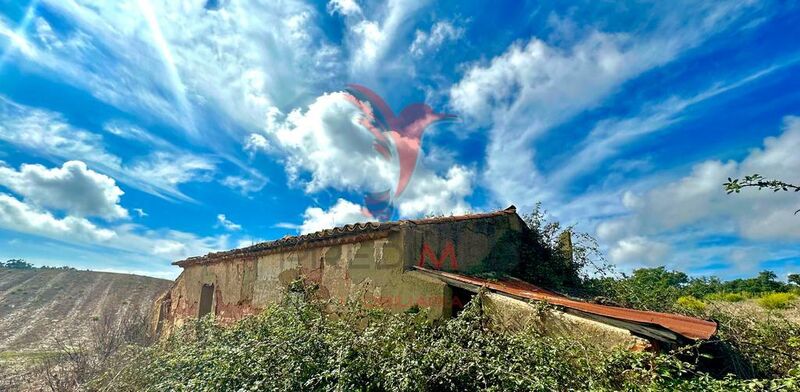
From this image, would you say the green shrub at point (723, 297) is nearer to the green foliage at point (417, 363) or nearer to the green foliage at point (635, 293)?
the green foliage at point (635, 293)

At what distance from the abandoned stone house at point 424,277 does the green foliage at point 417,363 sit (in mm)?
272

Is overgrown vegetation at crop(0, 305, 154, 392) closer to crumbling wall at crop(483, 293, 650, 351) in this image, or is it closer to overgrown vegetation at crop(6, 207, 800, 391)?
overgrown vegetation at crop(6, 207, 800, 391)

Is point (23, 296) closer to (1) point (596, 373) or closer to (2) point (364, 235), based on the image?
(2) point (364, 235)

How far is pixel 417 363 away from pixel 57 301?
89.9ft

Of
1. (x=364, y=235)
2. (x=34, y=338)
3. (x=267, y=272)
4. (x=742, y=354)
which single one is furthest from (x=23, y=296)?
(x=742, y=354)

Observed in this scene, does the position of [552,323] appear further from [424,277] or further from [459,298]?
[424,277]

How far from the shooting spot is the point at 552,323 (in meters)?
4.06

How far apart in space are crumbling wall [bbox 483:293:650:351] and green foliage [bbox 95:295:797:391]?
0.44 feet

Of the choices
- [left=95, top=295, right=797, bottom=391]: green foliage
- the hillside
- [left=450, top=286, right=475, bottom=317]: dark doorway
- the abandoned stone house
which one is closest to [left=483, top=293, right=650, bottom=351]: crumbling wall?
the abandoned stone house

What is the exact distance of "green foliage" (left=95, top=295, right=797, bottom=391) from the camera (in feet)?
10.3

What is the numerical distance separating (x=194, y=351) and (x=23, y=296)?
25.5 meters

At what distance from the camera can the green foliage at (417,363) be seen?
313 cm

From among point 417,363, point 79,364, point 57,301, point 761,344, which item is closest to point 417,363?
point 417,363

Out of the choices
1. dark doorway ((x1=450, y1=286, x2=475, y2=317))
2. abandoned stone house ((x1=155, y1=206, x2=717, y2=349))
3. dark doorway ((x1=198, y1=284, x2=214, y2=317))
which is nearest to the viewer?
abandoned stone house ((x1=155, y1=206, x2=717, y2=349))
